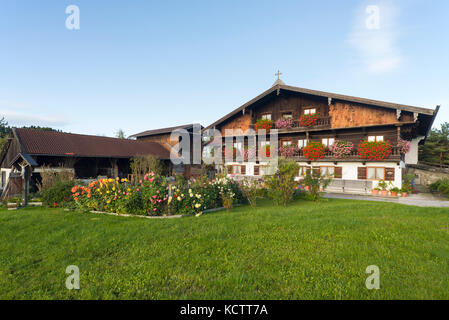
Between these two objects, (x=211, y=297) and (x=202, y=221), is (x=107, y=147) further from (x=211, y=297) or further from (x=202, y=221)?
(x=211, y=297)

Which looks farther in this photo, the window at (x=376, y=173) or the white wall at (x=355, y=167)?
the window at (x=376, y=173)

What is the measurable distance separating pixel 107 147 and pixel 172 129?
384 inches

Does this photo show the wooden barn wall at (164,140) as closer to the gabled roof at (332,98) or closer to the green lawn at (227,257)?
the gabled roof at (332,98)

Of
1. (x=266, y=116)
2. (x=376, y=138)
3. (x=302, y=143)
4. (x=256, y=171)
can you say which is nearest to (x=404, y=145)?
(x=376, y=138)

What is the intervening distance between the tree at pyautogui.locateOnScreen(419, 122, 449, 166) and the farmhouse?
50.9 feet

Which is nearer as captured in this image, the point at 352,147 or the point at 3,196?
the point at 3,196

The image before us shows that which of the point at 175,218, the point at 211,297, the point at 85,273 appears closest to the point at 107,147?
the point at 175,218

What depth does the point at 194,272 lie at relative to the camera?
3.75 m

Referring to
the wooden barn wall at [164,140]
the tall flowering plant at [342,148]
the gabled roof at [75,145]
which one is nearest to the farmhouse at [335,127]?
the tall flowering plant at [342,148]

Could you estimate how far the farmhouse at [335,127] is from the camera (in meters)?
16.5

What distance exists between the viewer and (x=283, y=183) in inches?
418

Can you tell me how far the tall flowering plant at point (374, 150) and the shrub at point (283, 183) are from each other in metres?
9.42

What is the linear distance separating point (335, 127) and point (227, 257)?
17899mm
